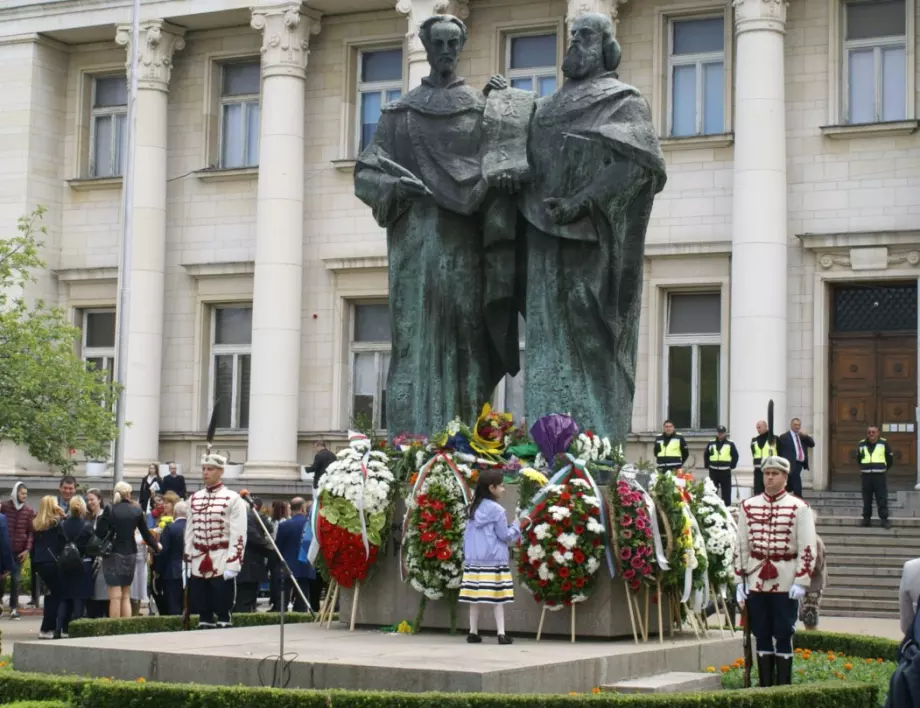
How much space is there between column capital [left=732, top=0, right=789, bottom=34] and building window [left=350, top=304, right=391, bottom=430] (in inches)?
368

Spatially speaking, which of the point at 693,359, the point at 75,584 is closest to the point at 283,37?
the point at 693,359

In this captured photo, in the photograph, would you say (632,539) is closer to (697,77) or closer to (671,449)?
(671,449)

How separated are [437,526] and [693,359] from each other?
74.1ft

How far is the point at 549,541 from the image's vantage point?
13023 mm

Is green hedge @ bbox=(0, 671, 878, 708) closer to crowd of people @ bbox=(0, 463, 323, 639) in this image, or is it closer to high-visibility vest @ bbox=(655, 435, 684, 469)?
crowd of people @ bbox=(0, 463, 323, 639)

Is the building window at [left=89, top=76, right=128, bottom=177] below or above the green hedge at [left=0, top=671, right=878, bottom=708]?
above

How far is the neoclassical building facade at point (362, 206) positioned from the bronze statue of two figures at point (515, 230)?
19324 millimetres

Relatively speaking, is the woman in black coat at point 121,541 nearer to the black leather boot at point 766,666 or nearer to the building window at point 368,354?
the black leather boot at point 766,666

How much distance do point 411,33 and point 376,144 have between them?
23.3m

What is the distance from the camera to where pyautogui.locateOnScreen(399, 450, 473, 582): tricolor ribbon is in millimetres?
13535

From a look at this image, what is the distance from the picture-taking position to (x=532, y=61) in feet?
123

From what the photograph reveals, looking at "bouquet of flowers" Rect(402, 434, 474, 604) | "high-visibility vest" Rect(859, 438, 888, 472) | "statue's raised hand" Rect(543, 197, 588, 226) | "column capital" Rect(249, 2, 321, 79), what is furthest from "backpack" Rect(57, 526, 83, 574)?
"column capital" Rect(249, 2, 321, 79)

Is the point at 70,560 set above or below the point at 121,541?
below

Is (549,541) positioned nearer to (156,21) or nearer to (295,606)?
(295,606)
